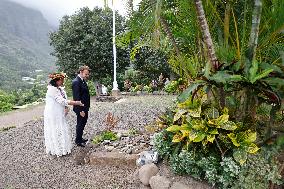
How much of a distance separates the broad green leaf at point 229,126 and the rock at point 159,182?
3.10ft

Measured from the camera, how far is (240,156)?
4.13 metres

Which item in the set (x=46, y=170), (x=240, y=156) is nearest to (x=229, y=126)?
(x=240, y=156)

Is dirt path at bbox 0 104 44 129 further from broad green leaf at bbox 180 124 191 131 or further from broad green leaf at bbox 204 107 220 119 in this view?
broad green leaf at bbox 204 107 220 119

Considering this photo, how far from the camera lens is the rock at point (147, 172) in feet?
15.8

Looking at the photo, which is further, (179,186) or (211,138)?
(179,186)

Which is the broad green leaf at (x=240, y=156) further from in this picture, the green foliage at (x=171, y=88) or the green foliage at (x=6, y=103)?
the green foliage at (x=6, y=103)

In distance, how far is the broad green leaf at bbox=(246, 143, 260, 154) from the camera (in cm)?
414

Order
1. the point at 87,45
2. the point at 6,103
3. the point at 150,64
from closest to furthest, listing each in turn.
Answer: the point at 6,103 → the point at 87,45 → the point at 150,64

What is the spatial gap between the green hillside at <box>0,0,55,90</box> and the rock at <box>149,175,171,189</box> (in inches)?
783

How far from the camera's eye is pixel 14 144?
7992mm

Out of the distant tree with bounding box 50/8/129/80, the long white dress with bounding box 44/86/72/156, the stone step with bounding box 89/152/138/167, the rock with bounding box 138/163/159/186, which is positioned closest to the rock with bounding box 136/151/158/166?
the rock with bounding box 138/163/159/186

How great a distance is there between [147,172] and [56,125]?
224 cm

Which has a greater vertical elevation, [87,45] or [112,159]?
[87,45]

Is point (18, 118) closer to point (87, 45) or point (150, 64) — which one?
point (87, 45)
